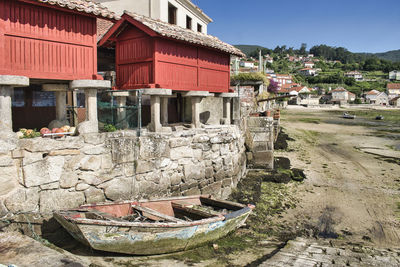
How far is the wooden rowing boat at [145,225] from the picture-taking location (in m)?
6.16

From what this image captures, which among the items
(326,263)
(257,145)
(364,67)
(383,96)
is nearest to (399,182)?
(257,145)

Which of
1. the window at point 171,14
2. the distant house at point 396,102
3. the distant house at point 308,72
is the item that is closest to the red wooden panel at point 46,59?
the window at point 171,14

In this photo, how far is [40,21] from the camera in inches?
284

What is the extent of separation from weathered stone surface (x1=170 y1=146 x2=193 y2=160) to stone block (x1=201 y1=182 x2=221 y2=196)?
1.35 metres

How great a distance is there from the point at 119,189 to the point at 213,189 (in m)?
3.71

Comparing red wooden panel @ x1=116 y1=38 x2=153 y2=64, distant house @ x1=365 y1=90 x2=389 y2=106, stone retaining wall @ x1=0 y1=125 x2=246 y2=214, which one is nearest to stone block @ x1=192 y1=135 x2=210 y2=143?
stone retaining wall @ x1=0 y1=125 x2=246 y2=214

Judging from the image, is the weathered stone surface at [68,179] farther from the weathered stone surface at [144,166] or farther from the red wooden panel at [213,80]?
the red wooden panel at [213,80]

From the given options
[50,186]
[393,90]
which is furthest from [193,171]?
[393,90]

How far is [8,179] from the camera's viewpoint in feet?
20.9

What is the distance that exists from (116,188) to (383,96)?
4477 inches

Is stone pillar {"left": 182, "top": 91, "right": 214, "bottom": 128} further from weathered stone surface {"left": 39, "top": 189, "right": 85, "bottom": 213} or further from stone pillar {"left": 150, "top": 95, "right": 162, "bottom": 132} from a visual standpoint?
weathered stone surface {"left": 39, "top": 189, "right": 85, "bottom": 213}

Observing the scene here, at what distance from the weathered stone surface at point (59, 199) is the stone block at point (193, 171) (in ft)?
10.9

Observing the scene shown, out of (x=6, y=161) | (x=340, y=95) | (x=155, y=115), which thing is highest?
(x=340, y=95)

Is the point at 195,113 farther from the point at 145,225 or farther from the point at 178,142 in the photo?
the point at 145,225
